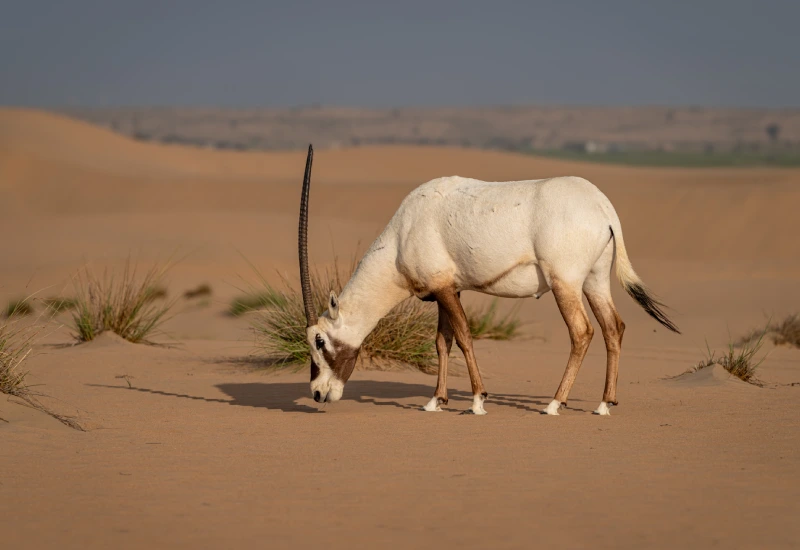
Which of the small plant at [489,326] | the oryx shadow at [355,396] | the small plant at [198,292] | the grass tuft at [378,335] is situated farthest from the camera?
the small plant at [198,292]

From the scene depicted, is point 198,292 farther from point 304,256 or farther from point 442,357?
point 442,357

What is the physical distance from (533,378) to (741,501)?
616 centimetres

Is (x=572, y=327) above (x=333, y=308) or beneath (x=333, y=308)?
above

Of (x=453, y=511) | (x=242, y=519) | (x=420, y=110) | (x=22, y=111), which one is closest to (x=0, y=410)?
(x=242, y=519)

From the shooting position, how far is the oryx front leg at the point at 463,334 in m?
9.12

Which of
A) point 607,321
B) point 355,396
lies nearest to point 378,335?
point 355,396

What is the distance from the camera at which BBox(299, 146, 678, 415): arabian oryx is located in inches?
343

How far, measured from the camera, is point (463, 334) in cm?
919

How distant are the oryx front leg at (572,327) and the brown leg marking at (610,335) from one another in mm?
253

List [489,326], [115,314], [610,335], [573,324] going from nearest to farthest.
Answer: [573,324]
[610,335]
[115,314]
[489,326]

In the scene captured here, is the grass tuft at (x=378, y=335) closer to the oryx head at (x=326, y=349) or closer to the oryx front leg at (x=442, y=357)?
the oryx front leg at (x=442, y=357)

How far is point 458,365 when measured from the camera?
12.6 metres

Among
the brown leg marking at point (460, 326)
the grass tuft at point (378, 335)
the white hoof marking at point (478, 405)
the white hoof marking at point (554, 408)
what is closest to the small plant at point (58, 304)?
the grass tuft at point (378, 335)

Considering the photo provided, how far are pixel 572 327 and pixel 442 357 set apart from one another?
1.32 metres
